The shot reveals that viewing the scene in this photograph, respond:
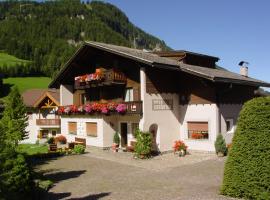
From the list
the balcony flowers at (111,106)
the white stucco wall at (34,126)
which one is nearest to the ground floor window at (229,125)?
the balcony flowers at (111,106)

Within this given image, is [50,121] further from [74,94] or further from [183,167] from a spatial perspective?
[183,167]

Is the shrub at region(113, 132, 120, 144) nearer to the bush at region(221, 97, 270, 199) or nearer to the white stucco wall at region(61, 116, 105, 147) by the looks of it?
the white stucco wall at region(61, 116, 105, 147)

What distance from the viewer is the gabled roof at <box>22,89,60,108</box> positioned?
1539 inches

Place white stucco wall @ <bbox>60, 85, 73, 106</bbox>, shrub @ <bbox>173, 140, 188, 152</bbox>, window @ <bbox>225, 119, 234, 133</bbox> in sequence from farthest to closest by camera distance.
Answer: white stucco wall @ <bbox>60, 85, 73, 106</bbox>, window @ <bbox>225, 119, 234, 133</bbox>, shrub @ <bbox>173, 140, 188, 152</bbox>

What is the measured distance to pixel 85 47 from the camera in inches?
1143

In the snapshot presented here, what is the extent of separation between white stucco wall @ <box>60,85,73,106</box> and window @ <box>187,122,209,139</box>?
1307 centimetres

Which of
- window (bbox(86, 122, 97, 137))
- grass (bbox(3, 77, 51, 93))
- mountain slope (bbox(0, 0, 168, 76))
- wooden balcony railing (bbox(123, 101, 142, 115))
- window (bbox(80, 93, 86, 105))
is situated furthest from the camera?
mountain slope (bbox(0, 0, 168, 76))

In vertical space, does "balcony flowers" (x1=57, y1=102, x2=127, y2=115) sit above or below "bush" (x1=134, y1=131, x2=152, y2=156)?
above

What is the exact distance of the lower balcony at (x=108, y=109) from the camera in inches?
961

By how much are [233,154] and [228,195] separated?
1479 millimetres

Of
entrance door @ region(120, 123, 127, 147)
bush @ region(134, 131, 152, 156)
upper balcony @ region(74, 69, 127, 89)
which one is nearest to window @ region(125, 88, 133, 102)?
upper balcony @ region(74, 69, 127, 89)

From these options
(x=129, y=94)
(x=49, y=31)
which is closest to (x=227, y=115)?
(x=129, y=94)

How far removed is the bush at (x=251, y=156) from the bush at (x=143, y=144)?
1060cm

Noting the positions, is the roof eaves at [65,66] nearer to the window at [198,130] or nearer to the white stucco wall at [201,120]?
the white stucco wall at [201,120]
